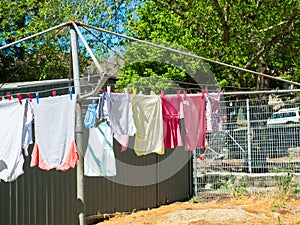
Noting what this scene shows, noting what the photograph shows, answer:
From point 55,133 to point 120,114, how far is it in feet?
2.64

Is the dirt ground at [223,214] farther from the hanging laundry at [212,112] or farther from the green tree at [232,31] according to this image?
the green tree at [232,31]

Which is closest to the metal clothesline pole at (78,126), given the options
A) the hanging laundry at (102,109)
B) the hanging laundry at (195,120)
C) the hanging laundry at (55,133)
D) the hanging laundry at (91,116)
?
the hanging laundry at (55,133)

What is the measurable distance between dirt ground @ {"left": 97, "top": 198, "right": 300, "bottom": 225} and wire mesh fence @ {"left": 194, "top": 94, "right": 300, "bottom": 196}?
58cm

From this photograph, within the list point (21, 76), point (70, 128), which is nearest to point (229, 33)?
point (70, 128)

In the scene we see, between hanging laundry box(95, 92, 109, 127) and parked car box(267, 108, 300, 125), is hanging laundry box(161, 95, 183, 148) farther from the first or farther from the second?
parked car box(267, 108, 300, 125)

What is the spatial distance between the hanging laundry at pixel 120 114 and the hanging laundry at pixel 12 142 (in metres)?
0.90

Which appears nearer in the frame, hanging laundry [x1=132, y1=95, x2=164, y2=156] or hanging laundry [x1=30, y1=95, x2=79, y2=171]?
hanging laundry [x1=30, y1=95, x2=79, y2=171]

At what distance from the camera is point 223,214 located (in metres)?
7.09

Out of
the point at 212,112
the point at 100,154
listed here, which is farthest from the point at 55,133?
the point at 212,112

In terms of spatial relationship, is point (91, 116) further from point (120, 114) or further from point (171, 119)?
point (171, 119)

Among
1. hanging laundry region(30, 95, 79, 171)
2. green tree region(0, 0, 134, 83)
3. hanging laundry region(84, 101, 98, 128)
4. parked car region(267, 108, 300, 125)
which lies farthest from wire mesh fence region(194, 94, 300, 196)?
hanging laundry region(30, 95, 79, 171)

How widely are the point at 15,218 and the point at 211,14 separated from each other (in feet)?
20.0

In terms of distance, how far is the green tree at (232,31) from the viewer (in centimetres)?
975

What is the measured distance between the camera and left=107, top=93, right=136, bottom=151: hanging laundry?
5008 mm
